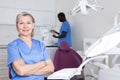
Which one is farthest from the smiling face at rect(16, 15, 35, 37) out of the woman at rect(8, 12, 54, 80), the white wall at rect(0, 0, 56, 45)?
the white wall at rect(0, 0, 56, 45)

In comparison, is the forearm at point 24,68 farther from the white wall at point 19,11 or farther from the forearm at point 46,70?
the white wall at point 19,11

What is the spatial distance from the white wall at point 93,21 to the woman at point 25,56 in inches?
91.9

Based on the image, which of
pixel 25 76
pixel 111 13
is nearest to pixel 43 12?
pixel 111 13

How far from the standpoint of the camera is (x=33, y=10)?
488cm

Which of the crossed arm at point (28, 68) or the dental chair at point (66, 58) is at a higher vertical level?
the crossed arm at point (28, 68)

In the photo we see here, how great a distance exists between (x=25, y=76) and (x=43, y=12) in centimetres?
368

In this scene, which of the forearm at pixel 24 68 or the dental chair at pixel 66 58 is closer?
the forearm at pixel 24 68

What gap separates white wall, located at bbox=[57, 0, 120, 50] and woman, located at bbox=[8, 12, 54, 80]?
7.66 feet

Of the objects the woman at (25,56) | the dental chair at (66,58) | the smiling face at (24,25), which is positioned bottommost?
the dental chair at (66,58)

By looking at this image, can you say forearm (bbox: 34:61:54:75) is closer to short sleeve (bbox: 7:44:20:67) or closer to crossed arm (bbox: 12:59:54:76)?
crossed arm (bbox: 12:59:54:76)

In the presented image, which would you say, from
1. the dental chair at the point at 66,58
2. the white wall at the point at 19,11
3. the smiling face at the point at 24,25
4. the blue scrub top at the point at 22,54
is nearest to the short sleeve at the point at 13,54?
the blue scrub top at the point at 22,54

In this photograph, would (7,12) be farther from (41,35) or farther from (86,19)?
(86,19)

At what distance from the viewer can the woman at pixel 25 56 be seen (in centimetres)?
140

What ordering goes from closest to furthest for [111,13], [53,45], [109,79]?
1. [109,79]
2. [111,13]
3. [53,45]
